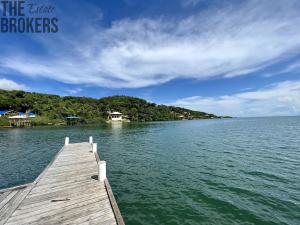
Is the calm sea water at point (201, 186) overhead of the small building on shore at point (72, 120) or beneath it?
beneath

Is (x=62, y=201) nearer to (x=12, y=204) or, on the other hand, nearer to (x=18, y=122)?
(x=12, y=204)

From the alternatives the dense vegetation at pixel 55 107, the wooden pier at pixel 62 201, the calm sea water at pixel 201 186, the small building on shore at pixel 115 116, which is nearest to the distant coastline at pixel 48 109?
the dense vegetation at pixel 55 107

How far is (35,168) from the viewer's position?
16.1 metres

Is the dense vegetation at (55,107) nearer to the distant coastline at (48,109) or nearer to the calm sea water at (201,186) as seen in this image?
the distant coastline at (48,109)

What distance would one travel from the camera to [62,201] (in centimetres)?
752

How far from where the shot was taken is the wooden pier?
20.3 ft

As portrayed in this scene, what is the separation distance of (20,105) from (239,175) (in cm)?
11267

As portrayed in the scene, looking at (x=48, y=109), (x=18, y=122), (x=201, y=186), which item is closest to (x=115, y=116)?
(x=48, y=109)

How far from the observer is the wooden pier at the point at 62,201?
20.3 feet

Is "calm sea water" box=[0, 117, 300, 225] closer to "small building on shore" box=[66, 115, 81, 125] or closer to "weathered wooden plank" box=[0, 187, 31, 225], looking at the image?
"weathered wooden plank" box=[0, 187, 31, 225]

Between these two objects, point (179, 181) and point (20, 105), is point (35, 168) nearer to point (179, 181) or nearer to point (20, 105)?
point (179, 181)

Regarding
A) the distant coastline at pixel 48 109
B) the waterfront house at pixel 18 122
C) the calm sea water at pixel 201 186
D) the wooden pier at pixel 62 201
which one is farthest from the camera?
the distant coastline at pixel 48 109

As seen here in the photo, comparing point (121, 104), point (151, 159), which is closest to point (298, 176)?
point (151, 159)

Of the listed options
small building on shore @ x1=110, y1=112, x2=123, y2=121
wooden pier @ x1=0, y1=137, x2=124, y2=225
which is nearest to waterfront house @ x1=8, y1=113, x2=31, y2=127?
small building on shore @ x1=110, y1=112, x2=123, y2=121
